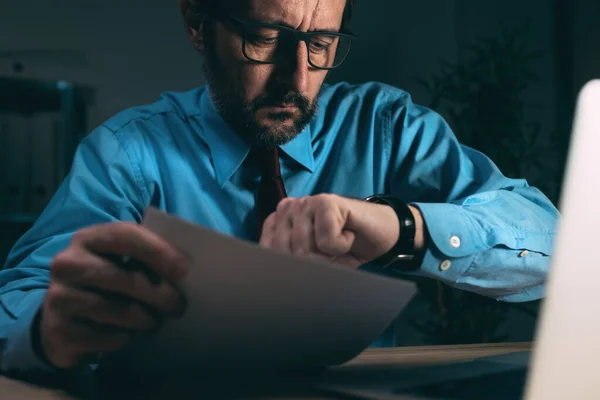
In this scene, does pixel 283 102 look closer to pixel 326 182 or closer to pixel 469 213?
pixel 326 182

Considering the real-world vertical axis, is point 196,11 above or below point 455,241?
above

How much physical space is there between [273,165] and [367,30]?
167cm

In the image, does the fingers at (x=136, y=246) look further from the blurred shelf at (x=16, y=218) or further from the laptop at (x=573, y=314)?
the blurred shelf at (x=16, y=218)

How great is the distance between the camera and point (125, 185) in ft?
4.03

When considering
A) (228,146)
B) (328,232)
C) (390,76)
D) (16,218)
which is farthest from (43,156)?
(328,232)

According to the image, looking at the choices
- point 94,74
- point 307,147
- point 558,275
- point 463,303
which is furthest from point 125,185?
point 463,303

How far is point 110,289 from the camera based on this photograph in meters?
0.50

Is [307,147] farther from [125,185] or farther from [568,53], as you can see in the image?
[568,53]

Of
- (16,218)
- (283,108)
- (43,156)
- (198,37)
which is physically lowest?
(16,218)

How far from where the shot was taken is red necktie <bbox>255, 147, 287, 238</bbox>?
119cm

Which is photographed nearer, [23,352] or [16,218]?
[23,352]

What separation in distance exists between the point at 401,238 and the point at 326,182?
57 centimetres

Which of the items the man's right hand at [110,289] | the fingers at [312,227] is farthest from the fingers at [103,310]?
the fingers at [312,227]

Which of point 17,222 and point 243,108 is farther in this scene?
point 17,222
